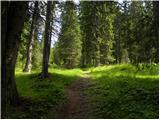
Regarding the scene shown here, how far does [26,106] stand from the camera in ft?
46.4

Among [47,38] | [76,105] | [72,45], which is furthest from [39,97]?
[72,45]

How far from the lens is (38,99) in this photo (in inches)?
619

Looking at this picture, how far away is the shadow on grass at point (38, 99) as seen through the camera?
13.5 m

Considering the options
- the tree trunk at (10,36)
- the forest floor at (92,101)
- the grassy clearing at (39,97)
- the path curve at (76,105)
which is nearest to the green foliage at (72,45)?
the grassy clearing at (39,97)

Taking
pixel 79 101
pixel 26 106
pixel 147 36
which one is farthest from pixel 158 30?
pixel 26 106

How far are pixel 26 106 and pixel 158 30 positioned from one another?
6.13m

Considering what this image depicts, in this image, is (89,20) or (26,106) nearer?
(26,106)

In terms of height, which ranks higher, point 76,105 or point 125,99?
point 125,99

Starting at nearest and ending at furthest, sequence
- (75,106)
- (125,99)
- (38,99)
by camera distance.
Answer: (75,106) < (125,99) < (38,99)

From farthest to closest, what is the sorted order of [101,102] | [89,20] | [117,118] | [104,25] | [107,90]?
[104,25] < [89,20] < [107,90] < [101,102] < [117,118]

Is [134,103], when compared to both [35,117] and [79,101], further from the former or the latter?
[35,117]

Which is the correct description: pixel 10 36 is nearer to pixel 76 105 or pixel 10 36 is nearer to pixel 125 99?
pixel 76 105

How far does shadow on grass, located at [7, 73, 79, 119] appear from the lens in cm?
1346

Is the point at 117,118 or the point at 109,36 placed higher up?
the point at 109,36
